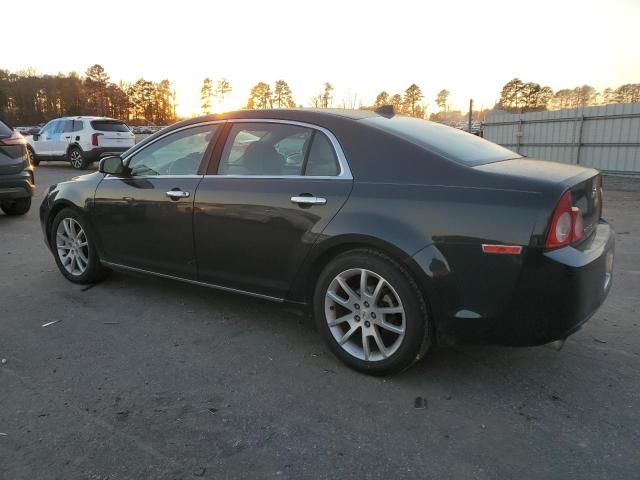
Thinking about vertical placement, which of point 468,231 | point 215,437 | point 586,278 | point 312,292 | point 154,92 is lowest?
point 215,437

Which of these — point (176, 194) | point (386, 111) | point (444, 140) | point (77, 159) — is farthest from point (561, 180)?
point (77, 159)

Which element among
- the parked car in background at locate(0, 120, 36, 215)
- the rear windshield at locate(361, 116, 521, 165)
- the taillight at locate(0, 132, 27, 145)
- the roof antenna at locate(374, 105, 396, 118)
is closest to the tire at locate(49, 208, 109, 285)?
the roof antenna at locate(374, 105, 396, 118)

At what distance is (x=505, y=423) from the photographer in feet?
8.65

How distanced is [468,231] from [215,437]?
1624mm

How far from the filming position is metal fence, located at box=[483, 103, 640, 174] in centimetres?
1330

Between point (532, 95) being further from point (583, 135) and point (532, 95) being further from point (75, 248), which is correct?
point (75, 248)

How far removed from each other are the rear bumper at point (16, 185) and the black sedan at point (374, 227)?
459 cm

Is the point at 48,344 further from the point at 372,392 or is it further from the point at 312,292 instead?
the point at 372,392

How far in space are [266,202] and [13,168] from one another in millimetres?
6335

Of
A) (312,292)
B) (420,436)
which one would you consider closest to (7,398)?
(312,292)

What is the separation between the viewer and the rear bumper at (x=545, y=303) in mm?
2580

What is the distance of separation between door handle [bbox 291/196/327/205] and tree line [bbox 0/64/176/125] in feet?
252

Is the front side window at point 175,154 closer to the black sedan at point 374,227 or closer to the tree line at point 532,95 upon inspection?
the black sedan at point 374,227

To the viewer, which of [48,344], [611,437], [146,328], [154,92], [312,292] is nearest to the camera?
[611,437]
